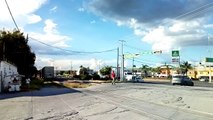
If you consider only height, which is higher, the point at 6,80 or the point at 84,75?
the point at 84,75

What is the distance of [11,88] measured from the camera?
37812 mm

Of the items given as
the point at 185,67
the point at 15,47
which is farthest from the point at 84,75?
the point at 185,67

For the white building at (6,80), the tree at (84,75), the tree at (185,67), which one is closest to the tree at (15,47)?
the white building at (6,80)

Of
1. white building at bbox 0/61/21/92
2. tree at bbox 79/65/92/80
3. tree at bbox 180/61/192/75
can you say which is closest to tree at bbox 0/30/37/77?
white building at bbox 0/61/21/92

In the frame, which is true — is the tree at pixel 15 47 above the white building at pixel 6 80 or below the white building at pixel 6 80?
above

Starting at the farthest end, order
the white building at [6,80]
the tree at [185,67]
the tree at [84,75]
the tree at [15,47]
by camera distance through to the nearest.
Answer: the tree at [185,67] < the tree at [84,75] < the tree at [15,47] < the white building at [6,80]

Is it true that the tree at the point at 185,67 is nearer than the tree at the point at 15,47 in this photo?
No

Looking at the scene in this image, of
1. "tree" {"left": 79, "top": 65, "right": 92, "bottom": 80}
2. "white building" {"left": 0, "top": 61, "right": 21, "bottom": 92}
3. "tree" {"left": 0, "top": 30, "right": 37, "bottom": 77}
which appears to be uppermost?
"tree" {"left": 0, "top": 30, "right": 37, "bottom": 77}

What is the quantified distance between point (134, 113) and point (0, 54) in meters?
48.6

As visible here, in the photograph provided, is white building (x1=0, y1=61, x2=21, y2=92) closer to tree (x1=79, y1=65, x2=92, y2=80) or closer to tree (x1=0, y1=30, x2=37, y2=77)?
tree (x1=0, y1=30, x2=37, y2=77)

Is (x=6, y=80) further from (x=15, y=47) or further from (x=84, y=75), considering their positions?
(x=84, y=75)

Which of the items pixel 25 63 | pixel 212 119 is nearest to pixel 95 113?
pixel 212 119

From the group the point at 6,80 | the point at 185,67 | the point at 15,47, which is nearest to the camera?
the point at 6,80

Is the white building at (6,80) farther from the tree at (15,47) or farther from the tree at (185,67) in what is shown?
the tree at (185,67)
